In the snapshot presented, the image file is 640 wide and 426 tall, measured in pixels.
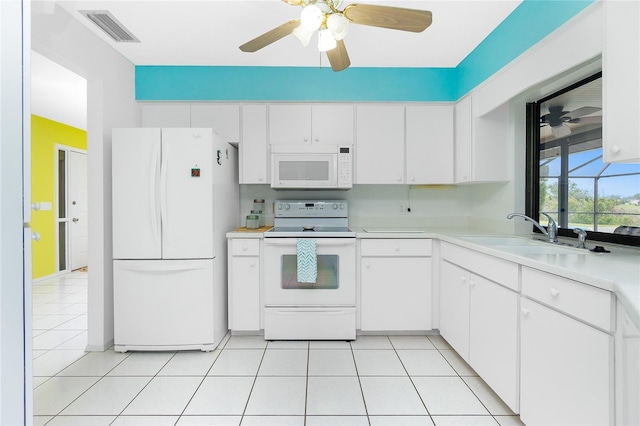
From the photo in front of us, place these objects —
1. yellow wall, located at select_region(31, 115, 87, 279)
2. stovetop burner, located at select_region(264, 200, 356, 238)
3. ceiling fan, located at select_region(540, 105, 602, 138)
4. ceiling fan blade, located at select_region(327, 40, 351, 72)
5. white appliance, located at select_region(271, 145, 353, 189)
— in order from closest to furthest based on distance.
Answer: ceiling fan blade, located at select_region(327, 40, 351, 72)
ceiling fan, located at select_region(540, 105, 602, 138)
white appliance, located at select_region(271, 145, 353, 189)
stovetop burner, located at select_region(264, 200, 356, 238)
yellow wall, located at select_region(31, 115, 87, 279)

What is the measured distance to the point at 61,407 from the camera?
6.00ft

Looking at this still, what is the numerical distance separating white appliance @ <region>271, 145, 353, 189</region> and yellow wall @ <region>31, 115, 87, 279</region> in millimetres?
Result: 3954

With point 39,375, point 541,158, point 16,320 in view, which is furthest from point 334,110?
point 39,375

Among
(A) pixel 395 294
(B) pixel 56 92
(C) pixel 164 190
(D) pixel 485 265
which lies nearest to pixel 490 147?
(D) pixel 485 265

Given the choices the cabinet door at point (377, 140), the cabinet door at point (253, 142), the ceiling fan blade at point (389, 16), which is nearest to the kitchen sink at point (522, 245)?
the cabinet door at point (377, 140)

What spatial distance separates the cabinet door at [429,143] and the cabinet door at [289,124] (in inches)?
38.6

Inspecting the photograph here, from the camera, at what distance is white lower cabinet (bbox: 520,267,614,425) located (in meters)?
1.13

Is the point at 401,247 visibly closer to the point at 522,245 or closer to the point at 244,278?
the point at 522,245

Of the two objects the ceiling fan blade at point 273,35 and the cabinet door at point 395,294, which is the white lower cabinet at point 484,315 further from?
the ceiling fan blade at point 273,35

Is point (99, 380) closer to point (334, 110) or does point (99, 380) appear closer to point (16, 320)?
point (16, 320)

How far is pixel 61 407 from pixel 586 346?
104 inches

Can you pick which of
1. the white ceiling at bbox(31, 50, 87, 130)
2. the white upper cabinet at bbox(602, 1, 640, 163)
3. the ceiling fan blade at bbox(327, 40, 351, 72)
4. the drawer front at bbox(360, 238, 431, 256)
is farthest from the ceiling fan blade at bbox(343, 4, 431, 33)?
the white ceiling at bbox(31, 50, 87, 130)

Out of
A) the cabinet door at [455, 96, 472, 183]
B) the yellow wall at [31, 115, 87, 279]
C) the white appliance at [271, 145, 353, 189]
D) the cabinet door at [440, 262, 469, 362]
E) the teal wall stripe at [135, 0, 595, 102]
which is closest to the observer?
the cabinet door at [440, 262, 469, 362]

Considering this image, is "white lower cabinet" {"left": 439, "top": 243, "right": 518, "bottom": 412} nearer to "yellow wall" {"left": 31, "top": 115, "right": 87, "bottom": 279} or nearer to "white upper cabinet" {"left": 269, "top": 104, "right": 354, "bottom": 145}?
→ "white upper cabinet" {"left": 269, "top": 104, "right": 354, "bottom": 145}
